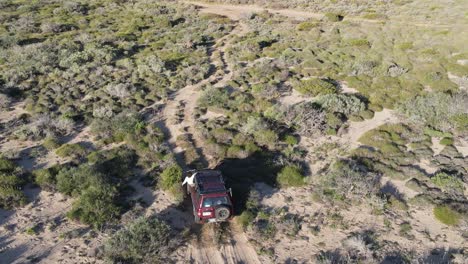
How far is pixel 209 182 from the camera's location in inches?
706

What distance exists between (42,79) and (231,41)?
21338mm

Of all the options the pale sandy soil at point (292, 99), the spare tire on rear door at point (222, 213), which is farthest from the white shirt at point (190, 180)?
the pale sandy soil at point (292, 99)

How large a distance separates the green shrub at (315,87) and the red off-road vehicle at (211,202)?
1577 centimetres

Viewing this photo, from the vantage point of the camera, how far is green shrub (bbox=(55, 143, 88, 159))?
22.2 meters

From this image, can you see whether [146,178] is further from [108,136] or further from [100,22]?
[100,22]

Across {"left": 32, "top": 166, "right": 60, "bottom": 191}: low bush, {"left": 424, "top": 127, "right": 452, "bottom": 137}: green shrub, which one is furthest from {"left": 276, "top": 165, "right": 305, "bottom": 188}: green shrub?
{"left": 32, "top": 166, "right": 60, "bottom": 191}: low bush

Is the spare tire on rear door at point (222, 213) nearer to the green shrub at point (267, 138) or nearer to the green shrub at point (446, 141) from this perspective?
the green shrub at point (267, 138)

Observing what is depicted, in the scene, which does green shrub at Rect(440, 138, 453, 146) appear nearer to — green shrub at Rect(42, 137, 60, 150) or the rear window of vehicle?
the rear window of vehicle

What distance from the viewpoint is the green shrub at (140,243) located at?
51.0 ft

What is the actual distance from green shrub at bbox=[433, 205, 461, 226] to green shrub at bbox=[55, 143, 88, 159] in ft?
64.2

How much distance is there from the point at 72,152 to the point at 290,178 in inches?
510

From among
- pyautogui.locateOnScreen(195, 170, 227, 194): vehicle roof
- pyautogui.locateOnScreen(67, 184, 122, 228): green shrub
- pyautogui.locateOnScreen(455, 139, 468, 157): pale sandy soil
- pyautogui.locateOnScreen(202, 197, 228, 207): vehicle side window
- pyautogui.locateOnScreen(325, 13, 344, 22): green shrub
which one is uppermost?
pyautogui.locateOnScreen(325, 13, 344, 22): green shrub

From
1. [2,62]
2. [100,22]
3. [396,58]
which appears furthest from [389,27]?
[2,62]

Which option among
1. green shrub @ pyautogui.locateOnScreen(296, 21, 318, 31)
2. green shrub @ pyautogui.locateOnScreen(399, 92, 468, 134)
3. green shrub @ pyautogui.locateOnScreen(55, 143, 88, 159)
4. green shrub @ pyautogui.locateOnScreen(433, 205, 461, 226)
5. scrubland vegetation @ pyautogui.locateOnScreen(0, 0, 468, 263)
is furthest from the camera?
green shrub @ pyautogui.locateOnScreen(296, 21, 318, 31)
